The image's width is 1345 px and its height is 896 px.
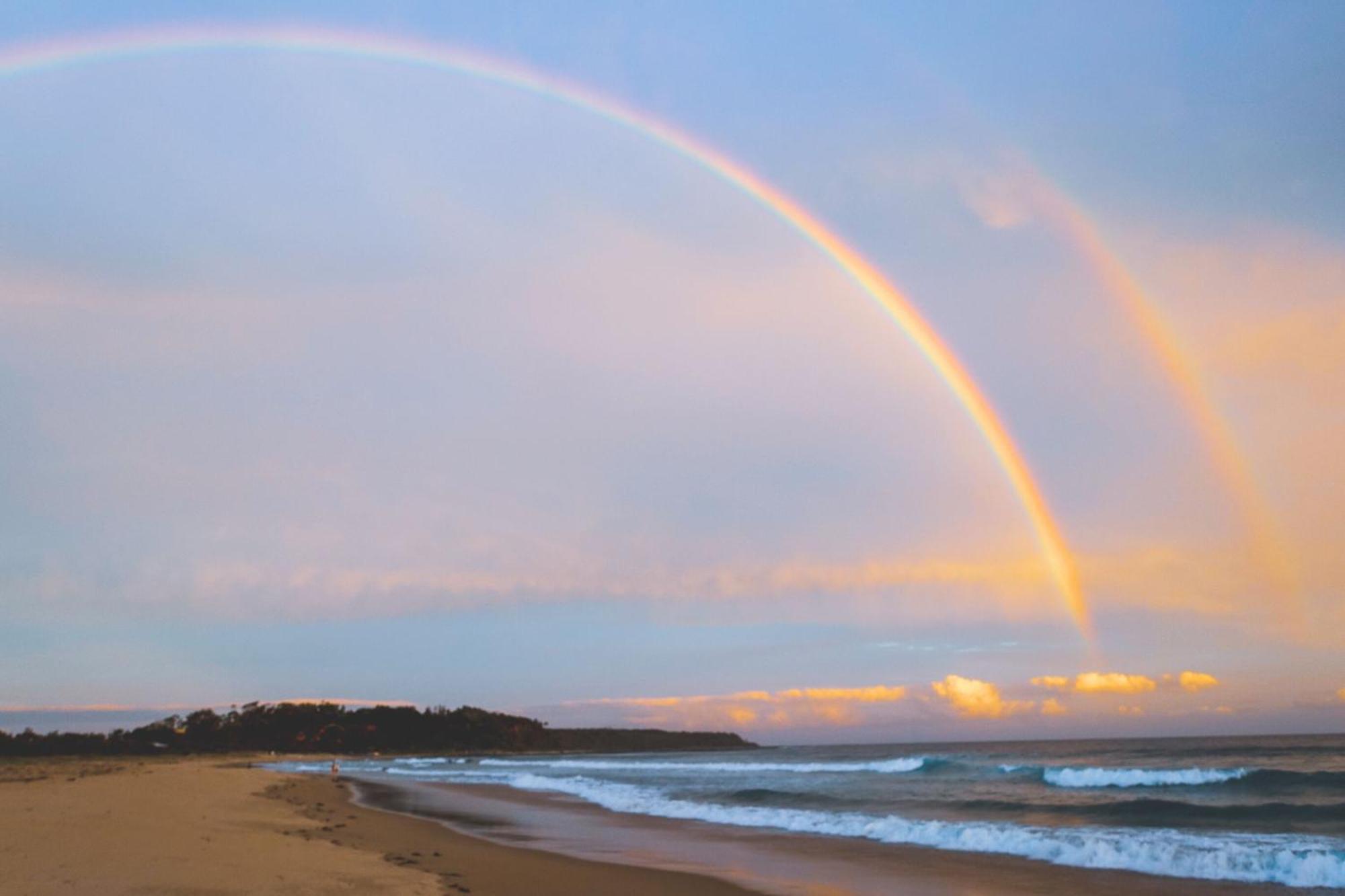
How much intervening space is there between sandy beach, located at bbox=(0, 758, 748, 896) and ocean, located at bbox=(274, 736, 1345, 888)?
7713 mm

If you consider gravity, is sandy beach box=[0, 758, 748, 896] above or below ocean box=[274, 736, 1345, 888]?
above

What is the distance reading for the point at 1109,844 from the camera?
17297 millimetres

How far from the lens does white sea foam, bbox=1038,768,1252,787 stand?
34812mm

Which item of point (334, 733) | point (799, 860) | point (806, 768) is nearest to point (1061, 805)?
point (799, 860)

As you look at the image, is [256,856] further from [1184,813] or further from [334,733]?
[334,733]

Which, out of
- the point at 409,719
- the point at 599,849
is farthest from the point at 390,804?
the point at 409,719

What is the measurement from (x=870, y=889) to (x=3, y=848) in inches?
476

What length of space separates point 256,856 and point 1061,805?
22.4 metres

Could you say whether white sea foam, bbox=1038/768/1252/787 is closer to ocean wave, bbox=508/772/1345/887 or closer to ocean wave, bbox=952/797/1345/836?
ocean wave, bbox=952/797/1345/836

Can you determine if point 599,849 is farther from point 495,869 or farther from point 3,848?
A: point 3,848

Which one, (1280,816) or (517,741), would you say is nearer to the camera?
(1280,816)

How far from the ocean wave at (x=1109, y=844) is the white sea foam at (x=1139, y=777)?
1384 cm

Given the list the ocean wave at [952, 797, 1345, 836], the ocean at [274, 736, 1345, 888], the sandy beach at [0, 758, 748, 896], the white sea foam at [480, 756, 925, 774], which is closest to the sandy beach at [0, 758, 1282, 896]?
the sandy beach at [0, 758, 748, 896]

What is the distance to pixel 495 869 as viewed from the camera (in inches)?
589
